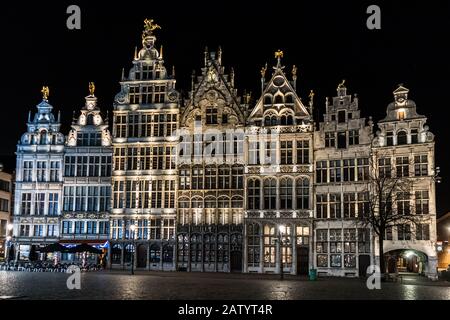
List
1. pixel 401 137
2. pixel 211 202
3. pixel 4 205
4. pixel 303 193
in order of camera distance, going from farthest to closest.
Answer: pixel 4 205 < pixel 211 202 < pixel 303 193 < pixel 401 137

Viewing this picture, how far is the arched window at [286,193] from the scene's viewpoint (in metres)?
53.8

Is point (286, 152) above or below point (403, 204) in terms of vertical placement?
above

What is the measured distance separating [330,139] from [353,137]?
214cm

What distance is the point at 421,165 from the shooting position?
1957 inches

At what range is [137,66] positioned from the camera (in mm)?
59312

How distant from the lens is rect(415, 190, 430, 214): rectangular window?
49.1 meters

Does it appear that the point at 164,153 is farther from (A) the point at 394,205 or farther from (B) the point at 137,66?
(A) the point at 394,205

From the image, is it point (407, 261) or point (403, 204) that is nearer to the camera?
point (403, 204)

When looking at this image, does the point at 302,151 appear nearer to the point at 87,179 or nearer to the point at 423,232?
the point at 423,232

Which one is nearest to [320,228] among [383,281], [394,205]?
[394,205]

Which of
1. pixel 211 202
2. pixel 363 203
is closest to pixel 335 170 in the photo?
pixel 363 203

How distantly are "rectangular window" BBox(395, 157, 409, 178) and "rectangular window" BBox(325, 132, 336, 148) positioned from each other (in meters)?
5.97

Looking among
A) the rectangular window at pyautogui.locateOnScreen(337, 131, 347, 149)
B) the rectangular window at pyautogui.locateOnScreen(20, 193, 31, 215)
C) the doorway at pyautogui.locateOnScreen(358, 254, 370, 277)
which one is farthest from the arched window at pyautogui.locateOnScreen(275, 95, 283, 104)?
the rectangular window at pyautogui.locateOnScreen(20, 193, 31, 215)
